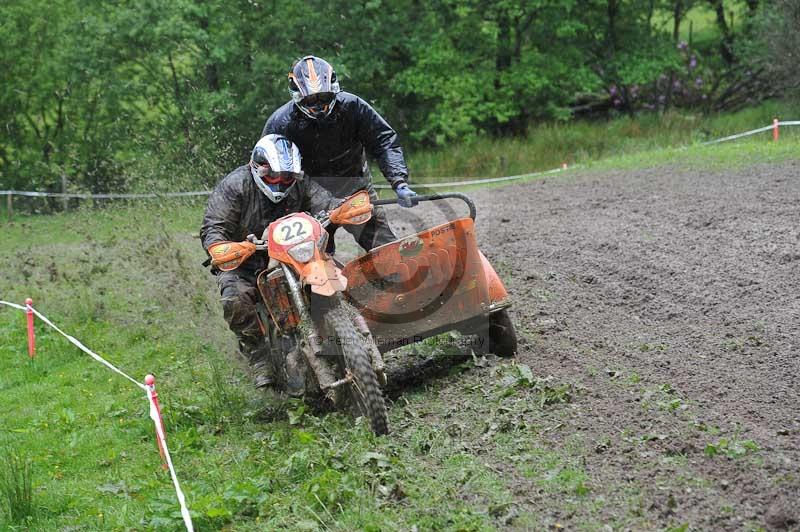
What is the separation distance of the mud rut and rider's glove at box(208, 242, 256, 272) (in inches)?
92.3

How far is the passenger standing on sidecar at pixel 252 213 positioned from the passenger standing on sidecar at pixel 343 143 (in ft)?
1.45

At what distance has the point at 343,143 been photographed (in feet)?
26.3

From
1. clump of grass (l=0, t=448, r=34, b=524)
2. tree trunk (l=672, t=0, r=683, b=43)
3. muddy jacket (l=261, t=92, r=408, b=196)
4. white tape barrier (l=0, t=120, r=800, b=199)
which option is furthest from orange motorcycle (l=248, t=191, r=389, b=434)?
tree trunk (l=672, t=0, r=683, b=43)

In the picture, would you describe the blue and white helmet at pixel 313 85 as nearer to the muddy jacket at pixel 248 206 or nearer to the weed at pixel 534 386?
the muddy jacket at pixel 248 206

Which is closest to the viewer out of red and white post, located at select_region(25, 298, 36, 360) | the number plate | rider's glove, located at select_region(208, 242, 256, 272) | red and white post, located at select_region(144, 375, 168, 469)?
red and white post, located at select_region(144, 375, 168, 469)

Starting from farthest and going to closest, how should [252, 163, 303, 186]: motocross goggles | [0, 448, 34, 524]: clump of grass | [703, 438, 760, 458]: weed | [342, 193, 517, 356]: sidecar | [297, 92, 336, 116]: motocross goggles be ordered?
[297, 92, 336, 116]: motocross goggles
[252, 163, 303, 186]: motocross goggles
[342, 193, 517, 356]: sidecar
[0, 448, 34, 524]: clump of grass
[703, 438, 760, 458]: weed

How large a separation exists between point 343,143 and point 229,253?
1.94m

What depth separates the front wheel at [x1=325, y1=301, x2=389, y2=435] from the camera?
5910 mm

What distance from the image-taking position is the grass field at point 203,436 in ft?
16.6

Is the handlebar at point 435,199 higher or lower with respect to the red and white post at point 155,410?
higher

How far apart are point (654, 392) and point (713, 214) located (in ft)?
19.7

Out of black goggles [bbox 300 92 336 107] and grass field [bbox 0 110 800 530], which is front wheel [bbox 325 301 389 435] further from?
black goggles [bbox 300 92 336 107]

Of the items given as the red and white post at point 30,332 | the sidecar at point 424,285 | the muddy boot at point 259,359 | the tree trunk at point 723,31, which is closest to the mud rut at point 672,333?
the sidecar at point 424,285

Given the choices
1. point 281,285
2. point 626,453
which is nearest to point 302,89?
point 281,285
